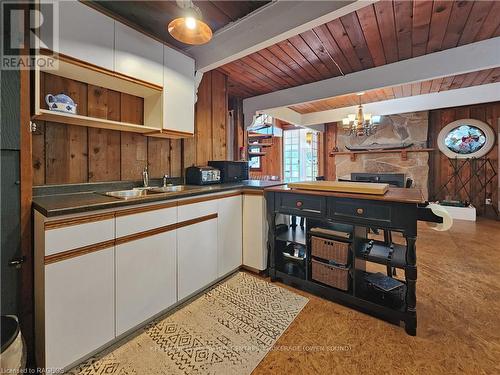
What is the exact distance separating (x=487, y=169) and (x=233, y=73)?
576 cm

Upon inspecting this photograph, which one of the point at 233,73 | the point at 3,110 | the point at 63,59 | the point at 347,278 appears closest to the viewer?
the point at 3,110

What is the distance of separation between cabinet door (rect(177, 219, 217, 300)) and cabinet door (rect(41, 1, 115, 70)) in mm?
1352

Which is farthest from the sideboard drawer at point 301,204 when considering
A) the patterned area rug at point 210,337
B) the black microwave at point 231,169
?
the black microwave at point 231,169

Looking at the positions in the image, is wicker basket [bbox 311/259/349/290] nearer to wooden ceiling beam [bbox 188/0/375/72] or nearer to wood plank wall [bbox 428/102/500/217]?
wooden ceiling beam [bbox 188/0/375/72]

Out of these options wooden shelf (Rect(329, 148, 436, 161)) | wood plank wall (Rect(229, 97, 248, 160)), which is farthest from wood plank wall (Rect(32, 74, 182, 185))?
wooden shelf (Rect(329, 148, 436, 161))

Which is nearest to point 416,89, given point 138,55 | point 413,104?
point 413,104

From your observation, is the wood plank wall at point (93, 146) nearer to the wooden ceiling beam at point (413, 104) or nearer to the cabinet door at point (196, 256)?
the cabinet door at point (196, 256)

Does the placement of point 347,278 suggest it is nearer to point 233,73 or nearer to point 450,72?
point 450,72

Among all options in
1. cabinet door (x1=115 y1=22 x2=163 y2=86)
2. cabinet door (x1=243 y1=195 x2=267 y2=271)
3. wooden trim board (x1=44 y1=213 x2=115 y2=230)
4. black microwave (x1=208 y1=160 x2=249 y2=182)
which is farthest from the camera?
black microwave (x1=208 y1=160 x2=249 y2=182)

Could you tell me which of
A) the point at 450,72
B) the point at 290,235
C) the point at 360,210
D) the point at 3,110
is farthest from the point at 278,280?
the point at 450,72

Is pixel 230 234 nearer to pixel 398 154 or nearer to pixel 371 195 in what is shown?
pixel 371 195

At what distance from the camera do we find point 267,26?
1907mm

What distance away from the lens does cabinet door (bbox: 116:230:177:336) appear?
1435 mm

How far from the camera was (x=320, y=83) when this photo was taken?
3.39 meters
